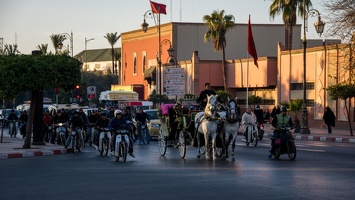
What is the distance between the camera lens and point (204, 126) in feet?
80.6

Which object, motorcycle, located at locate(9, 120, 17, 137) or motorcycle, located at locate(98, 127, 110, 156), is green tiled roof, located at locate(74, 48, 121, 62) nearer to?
motorcycle, located at locate(9, 120, 17, 137)

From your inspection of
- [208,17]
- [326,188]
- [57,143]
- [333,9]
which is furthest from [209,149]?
[208,17]

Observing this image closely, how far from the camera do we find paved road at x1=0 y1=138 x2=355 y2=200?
15.4 m

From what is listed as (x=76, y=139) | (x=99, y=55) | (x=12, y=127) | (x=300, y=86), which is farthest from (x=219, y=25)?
(x=99, y=55)

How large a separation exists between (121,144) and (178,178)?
6799 mm

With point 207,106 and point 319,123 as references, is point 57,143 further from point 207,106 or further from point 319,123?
point 319,123

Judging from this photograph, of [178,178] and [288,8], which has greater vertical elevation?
[288,8]

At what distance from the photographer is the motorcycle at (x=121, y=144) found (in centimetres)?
2519

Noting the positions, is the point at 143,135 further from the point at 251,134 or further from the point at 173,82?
the point at 173,82

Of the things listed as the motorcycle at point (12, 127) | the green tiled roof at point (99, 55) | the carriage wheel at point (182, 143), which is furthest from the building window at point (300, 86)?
the green tiled roof at point (99, 55)

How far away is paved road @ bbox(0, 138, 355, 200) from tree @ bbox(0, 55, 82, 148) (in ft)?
13.5

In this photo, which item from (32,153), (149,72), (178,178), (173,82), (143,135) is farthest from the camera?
(149,72)

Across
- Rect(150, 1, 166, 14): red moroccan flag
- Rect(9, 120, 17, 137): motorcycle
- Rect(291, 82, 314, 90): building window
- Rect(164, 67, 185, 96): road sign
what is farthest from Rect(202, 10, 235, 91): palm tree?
Rect(9, 120, 17, 137): motorcycle

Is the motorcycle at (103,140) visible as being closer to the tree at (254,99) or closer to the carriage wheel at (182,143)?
the carriage wheel at (182,143)
